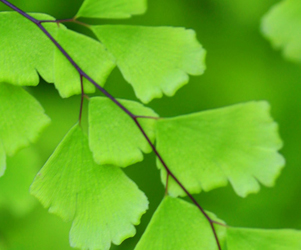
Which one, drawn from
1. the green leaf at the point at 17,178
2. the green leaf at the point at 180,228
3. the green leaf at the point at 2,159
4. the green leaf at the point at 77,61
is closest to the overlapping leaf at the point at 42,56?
the green leaf at the point at 77,61

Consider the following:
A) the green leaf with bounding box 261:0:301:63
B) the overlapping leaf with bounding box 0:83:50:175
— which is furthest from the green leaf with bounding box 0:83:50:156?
the green leaf with bounding box 261:0:301:63

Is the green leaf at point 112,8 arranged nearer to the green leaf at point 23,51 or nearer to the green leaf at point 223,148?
the green leaf at point 23,51

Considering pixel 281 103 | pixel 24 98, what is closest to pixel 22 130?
pixel 24 98

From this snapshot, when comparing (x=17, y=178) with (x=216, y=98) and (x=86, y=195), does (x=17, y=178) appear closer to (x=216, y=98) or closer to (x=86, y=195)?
(x=86, y=195)

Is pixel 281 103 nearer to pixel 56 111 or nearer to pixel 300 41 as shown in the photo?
pixel 300 41

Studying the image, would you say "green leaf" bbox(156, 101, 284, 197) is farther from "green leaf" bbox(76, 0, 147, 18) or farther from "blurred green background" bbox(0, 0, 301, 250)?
"blurred green background" bbox(0, 0, 301, 250)

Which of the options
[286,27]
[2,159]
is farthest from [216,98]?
A: [2,159]
